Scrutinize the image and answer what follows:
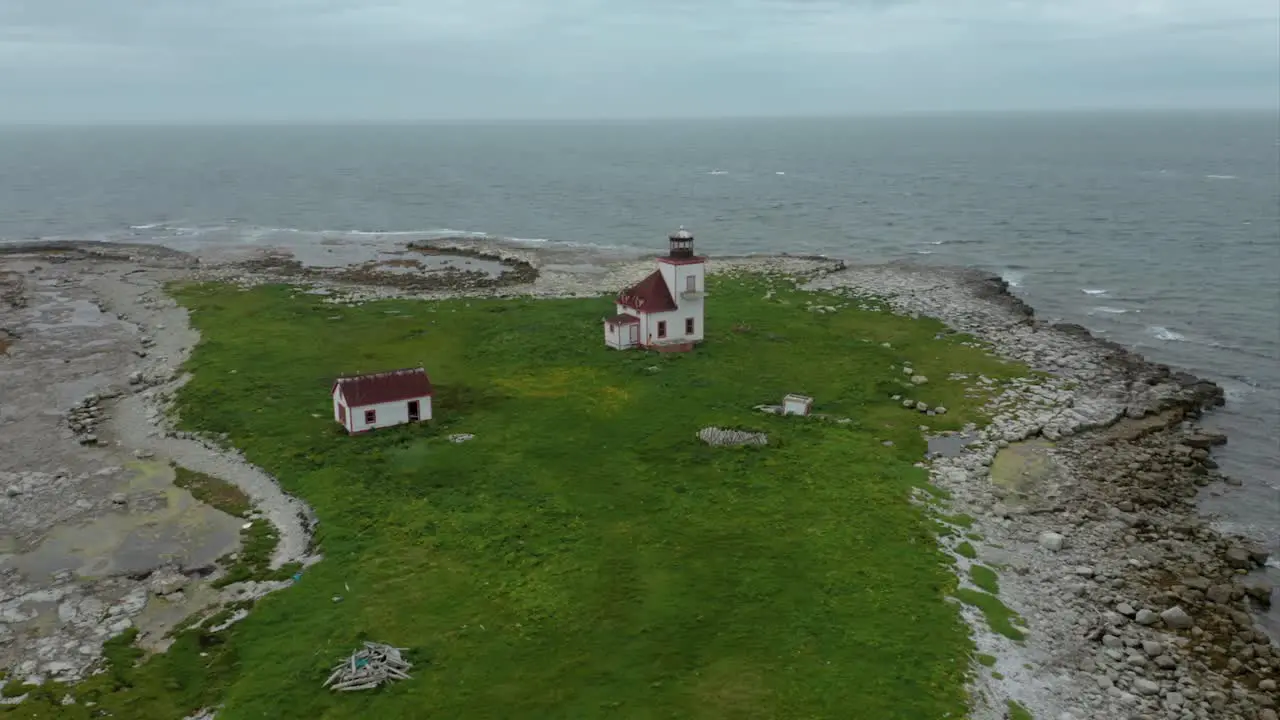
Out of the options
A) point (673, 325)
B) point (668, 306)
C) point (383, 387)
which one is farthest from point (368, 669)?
point (673, 325)

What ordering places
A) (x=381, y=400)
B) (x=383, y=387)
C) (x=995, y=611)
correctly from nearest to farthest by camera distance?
(x=995, y=611) → (x=381, y=400) → (x=383, y=387)

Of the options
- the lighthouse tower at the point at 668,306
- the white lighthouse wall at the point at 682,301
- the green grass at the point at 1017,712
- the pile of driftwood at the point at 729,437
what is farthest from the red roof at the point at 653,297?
the green grass at the point at 1017,712

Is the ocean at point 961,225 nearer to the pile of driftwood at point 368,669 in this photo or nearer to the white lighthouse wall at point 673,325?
the white lighthouse wall at point 673,325

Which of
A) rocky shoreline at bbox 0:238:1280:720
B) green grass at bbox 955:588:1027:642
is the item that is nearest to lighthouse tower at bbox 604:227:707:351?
rocky shoreline at bbox 0:238:1280:720

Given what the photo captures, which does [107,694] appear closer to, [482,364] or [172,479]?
[172,479]

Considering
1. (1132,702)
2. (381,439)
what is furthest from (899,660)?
(381,439)

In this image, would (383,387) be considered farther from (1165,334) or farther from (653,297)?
(1165,334)
